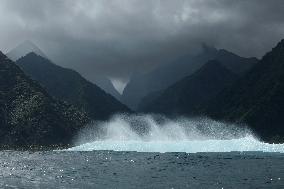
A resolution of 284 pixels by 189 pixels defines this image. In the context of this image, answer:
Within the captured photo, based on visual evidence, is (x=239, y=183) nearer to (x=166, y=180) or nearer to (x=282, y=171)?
(x=166, y=180)

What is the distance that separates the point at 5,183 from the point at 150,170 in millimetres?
38592

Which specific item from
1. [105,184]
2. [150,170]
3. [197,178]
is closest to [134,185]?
[105,184]

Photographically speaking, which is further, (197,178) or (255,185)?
(197,178)

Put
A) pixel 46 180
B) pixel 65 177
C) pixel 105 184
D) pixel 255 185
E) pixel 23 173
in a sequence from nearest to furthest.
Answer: pixel 255 185 → pixel 105 184 → pixel 46 180 → pixel 65 177 → pixel 23 173

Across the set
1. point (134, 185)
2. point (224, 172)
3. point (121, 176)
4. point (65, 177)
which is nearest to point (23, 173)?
point (65, 177)

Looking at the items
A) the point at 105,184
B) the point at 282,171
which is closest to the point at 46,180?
the point at 105,184

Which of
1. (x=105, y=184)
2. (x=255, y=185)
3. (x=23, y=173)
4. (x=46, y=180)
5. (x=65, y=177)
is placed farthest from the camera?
(x=23, y=173)

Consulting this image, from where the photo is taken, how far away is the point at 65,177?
99.2 metres

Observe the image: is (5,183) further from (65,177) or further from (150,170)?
(150,170)

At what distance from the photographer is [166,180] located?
8969cm

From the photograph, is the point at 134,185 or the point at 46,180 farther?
the point at 46,180

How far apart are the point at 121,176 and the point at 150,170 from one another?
47.9 ft

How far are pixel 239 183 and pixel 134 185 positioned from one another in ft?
63.5

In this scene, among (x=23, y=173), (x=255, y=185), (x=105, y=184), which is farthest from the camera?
(x=23, y=173)
